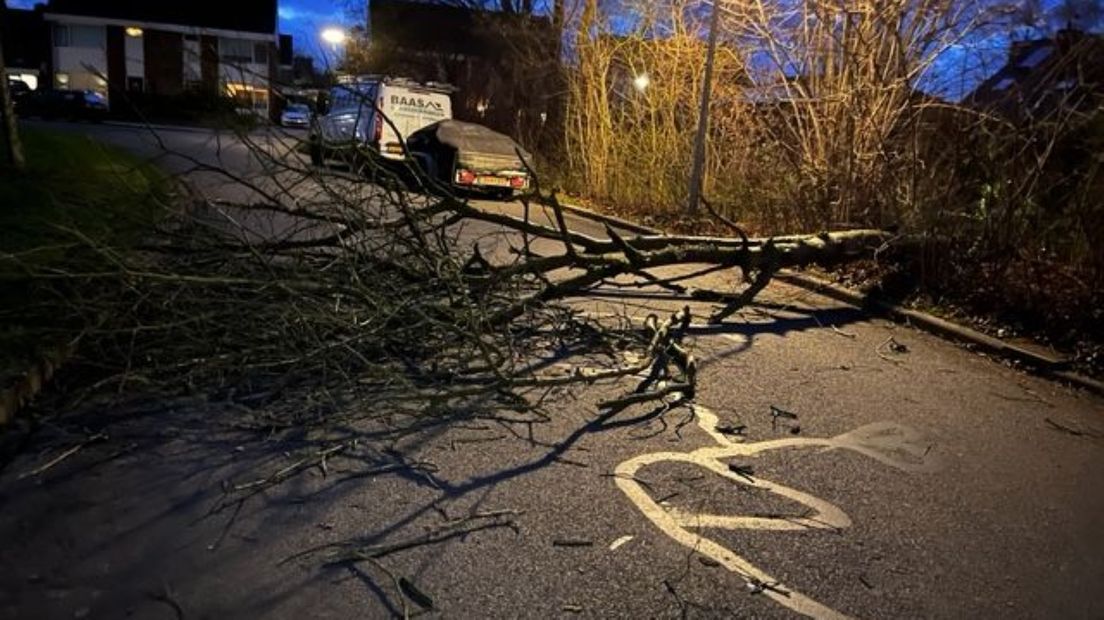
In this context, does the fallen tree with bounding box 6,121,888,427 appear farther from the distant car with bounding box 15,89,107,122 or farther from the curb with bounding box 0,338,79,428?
the distant car with bounding box 15,89,107,122

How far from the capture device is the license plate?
1630 centimetres

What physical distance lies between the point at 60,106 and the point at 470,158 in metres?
30.8

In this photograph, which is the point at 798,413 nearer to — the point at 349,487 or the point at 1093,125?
the point at 349,487

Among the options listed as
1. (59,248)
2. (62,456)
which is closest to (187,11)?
(59,248)

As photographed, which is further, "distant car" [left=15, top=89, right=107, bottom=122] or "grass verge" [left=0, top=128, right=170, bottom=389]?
"distant car" [left=15, top=89, right=107, bottom=122]

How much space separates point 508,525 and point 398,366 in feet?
7.04

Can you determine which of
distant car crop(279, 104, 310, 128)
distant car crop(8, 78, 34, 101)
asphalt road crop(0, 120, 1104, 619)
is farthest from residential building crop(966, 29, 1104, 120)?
distant car crop(8, 78, 34, 101)

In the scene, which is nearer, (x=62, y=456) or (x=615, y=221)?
(x=62, y=456)

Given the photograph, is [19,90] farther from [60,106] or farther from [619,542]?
[619,542]

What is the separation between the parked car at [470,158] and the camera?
16.3 meters

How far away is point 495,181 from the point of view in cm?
1652

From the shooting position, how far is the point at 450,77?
3884 cm

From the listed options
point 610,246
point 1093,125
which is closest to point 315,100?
point 610,246

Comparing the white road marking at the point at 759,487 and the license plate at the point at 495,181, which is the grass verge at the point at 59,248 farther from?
the license plate at the point at 495,181
